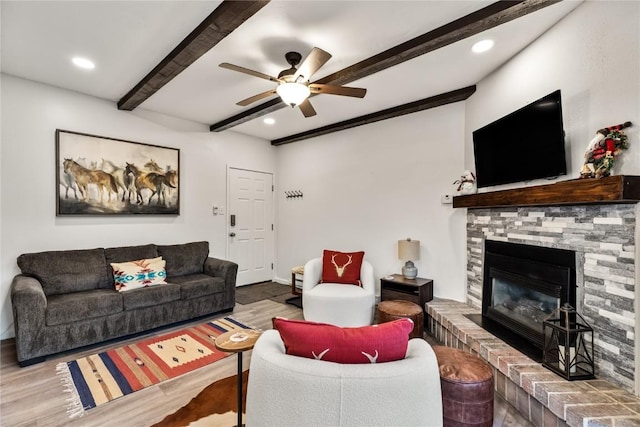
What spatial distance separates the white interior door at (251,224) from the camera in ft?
16.3

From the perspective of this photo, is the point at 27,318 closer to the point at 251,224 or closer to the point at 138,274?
the point at 138,274

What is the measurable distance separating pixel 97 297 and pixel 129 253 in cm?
77

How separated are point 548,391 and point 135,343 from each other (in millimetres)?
3390

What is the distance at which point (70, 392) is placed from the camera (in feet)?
7.09

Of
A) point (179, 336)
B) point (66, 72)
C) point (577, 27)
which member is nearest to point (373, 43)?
point (577, 27)

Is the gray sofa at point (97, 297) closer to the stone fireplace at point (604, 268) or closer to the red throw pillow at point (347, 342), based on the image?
the red throw pillow at point (347, 342)

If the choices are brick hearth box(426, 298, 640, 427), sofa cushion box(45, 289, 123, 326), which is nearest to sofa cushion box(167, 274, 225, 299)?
sofa cushion box(45, 289, 123, 326)

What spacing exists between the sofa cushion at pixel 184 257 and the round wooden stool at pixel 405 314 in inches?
99.6

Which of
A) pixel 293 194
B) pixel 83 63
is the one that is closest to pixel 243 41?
pixel 83 63

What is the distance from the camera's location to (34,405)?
2014mm

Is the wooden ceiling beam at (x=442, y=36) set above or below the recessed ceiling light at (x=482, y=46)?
below

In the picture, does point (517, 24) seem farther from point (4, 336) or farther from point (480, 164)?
point (4, 336)

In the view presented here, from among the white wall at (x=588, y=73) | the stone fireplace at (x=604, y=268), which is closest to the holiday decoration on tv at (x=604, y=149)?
the white wall at (x=588, y=73)

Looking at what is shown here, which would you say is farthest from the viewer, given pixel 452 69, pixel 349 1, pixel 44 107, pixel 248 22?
pixel 44 107
